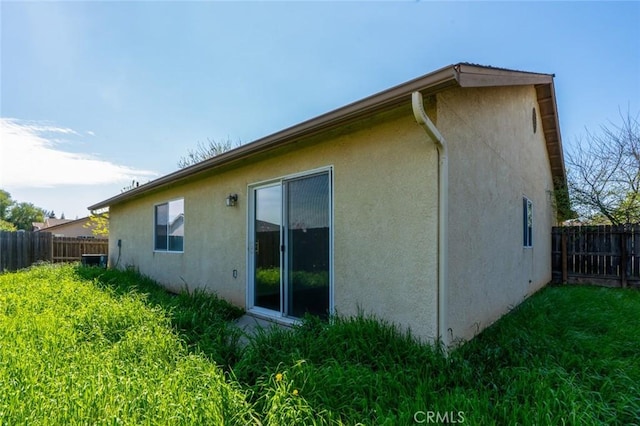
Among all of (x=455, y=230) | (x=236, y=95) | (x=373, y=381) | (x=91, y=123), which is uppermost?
(x=236, y=95)

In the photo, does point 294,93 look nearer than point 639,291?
No

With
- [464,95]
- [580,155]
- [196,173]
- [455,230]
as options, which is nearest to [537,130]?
[580,155]

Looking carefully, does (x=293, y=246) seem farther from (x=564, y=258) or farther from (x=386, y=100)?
(x=564, y=258)

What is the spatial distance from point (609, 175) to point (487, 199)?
925cm

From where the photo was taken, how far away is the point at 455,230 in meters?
3.67

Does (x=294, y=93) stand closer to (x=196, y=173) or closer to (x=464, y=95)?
(x=196, y=173)

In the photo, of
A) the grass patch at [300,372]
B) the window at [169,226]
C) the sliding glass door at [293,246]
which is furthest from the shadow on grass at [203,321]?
the window at [169,226]

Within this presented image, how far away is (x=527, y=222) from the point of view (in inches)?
291

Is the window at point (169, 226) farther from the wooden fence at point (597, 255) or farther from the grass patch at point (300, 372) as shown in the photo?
the wooden fence at point (597, 255)

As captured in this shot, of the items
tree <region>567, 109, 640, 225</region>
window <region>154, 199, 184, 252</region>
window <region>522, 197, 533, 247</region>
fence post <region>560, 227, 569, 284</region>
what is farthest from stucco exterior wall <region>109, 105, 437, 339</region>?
tree <region>567, 109, 640, 225</region>

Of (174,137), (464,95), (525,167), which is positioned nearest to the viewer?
(464,95)

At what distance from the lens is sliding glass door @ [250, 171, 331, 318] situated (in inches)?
183

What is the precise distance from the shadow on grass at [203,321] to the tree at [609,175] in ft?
38.4

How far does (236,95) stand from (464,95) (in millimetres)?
7913
